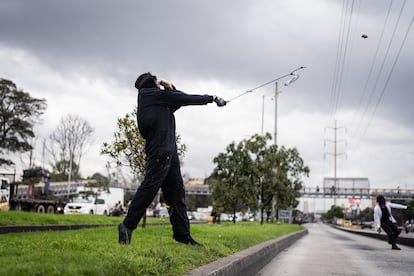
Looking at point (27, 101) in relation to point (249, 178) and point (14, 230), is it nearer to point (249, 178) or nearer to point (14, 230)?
point (249, 178)

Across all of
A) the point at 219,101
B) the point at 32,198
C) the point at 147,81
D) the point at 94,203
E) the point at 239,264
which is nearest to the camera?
the point at 147,81

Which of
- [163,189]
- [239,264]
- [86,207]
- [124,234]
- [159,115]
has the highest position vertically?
[159,115]

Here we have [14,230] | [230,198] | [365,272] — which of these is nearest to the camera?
[365,272]

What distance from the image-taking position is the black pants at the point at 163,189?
5.49 metres

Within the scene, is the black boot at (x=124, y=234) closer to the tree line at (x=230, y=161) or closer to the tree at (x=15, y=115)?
the tree line at (x=230, y=161)

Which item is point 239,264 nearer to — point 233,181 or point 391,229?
point 391,229

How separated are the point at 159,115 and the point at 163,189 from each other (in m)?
1.00

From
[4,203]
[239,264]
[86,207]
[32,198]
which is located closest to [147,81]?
[239,264]

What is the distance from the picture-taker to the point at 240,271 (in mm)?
6438

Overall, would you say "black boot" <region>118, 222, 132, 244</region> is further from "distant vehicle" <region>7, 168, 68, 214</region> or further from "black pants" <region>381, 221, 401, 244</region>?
"distant vehicle" <region>7, 168, 68, 214</region>

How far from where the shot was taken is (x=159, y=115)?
5.71 meters

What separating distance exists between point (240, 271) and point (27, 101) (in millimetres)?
48006

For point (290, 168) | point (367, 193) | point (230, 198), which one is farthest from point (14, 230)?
point (367, 193)

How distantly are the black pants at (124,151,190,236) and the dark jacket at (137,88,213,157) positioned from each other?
14 centimetres
